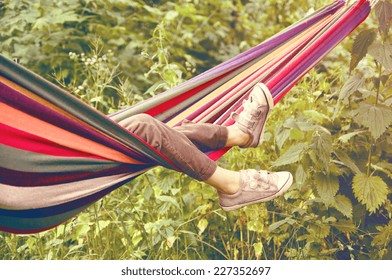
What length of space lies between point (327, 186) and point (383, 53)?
483 millimetres

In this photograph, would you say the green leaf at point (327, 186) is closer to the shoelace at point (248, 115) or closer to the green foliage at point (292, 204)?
the green foliage at point (292, 204)

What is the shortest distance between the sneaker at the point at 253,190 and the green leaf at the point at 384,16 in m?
0.60

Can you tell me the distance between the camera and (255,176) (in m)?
2.46

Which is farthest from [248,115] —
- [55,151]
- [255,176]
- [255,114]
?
[55,151]

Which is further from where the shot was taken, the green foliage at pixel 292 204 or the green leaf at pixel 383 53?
the green foliage at pixel 292 204

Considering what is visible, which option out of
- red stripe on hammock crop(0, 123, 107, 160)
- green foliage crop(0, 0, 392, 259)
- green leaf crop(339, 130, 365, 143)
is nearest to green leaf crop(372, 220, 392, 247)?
green foliage crop(0, 0, 392, 259)

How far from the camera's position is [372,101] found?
8.87 feet

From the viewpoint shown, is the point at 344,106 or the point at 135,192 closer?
the point at 344,106

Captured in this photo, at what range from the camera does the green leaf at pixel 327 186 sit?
Result: 8.43 ft

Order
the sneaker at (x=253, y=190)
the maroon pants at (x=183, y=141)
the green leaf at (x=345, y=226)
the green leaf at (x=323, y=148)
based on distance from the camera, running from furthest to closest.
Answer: the green leaf at (x=345, y=226), the green leaf at (x=323, y=148), the sneaker at (x=253, y=190), the maroon pants at (x=183, y=141)

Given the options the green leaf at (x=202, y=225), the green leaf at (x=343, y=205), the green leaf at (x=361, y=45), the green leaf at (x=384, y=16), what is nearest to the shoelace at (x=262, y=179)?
the green leaf at (x=343, y=205)
